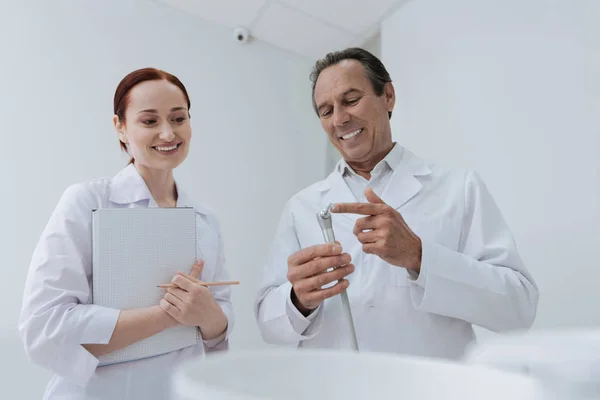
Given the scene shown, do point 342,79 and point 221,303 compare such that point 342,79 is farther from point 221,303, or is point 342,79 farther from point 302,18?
point 302,18

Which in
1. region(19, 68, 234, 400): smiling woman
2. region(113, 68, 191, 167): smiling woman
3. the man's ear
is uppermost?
the man's ear

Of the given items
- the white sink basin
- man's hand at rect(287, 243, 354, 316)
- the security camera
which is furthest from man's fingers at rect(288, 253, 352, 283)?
the security camera

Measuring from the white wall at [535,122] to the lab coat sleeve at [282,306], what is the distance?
0.71 m

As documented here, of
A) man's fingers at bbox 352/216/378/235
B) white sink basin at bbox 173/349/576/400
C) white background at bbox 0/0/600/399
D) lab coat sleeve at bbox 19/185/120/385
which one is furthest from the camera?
white background at bbox 0/0/600/399

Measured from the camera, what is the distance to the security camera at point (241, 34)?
107 inches

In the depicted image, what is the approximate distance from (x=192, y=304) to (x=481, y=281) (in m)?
0.53

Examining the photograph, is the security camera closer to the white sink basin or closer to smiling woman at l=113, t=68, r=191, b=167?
smiling woman at l=113, t=68, r=191, b=167

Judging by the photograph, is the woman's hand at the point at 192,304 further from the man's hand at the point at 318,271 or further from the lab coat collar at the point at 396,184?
the lab coat collar at the point at 396,184

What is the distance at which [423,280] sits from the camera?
96cm

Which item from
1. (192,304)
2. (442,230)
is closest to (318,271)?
(192,304)

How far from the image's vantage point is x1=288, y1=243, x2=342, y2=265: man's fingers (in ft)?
3.03

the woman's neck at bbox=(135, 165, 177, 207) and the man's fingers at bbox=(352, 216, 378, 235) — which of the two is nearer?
the man's fingers at bbox=(352, 216, 378, 235)

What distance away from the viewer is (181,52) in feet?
8.63

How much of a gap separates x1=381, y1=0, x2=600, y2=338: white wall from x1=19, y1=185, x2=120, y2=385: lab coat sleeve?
112 centimetres
